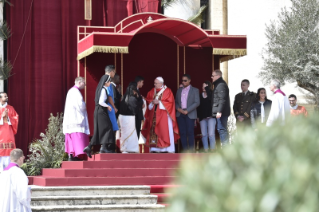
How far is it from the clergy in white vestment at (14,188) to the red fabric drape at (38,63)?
705 centimetres

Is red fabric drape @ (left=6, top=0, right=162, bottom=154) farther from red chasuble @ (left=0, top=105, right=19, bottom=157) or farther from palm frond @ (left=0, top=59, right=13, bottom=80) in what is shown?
red chasuble @ (left=0, top=105, right=19, bottom=157)

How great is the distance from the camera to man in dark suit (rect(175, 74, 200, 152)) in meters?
12.9

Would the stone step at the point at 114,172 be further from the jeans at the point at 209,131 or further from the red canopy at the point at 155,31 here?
the red canopy at the point at 155,31

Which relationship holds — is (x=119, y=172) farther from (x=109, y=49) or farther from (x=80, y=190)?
(x=109, y=49)

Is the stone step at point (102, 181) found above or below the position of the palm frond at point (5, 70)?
below

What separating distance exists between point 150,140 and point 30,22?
5016 mm

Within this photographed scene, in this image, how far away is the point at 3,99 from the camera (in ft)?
42.7

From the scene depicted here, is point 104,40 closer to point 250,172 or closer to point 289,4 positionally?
point 289,4

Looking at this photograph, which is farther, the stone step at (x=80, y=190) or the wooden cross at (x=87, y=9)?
the wooden cross at (x=87, y=9)

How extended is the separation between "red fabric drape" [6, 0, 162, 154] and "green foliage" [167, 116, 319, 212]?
44.2 ft

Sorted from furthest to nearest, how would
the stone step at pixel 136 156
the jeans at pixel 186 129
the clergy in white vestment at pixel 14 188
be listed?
the jeans at pixel 186 129
the stone step at pixel 136 156
the clergy in white vestment at pixel 14 188

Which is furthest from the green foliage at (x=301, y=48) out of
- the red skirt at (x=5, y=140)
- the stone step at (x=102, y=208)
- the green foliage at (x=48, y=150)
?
the stone step at (x=102, y=208)

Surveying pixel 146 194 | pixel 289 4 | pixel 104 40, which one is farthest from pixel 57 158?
pixel 289 4

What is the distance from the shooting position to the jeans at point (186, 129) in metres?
13.0
